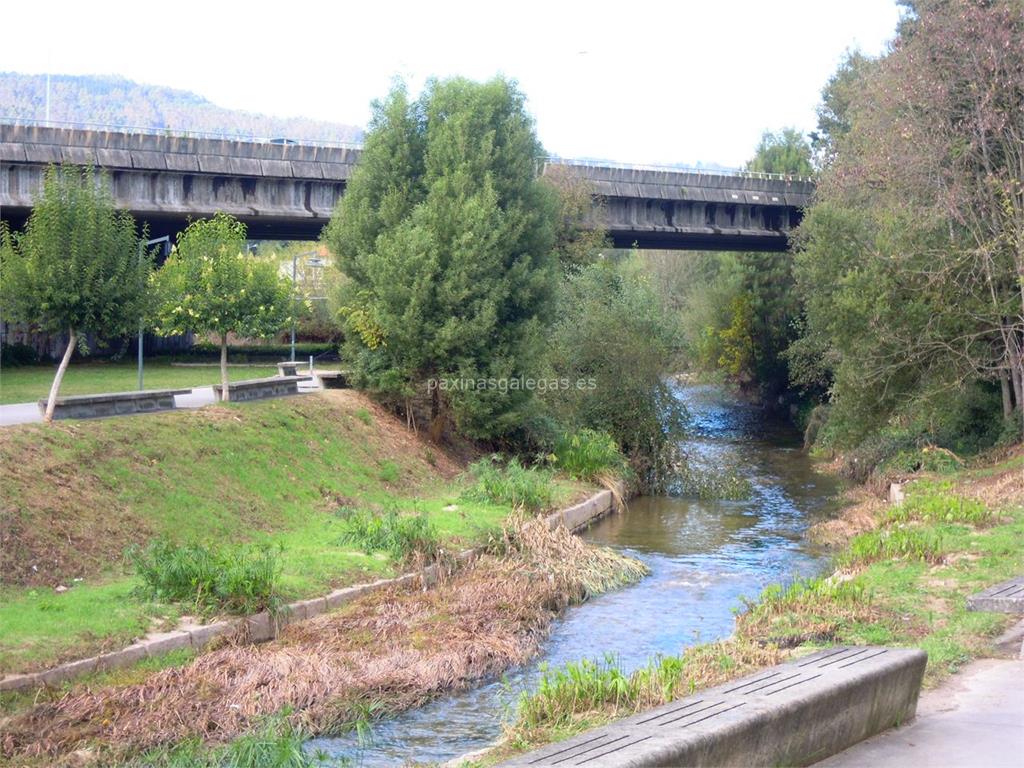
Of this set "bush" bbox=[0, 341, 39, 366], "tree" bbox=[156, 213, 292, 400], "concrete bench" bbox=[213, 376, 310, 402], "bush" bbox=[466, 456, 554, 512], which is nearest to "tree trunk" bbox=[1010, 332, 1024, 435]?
"bush" bbox=[466, 456, 554, 512]

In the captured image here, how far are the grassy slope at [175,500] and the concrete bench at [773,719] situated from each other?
7019 millimetres

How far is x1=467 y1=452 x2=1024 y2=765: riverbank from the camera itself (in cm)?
913

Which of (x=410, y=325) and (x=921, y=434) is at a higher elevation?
(x=410, y=325)

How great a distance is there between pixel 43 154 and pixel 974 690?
3012 cm

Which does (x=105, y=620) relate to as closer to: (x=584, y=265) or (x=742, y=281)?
(x=584, y=265)

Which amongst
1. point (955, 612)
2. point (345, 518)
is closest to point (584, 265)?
point (345, 518)

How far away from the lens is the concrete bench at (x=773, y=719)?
6348 mm

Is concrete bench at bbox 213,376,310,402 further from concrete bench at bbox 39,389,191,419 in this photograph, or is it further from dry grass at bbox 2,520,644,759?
dry grass at bbox 2,520,644,759

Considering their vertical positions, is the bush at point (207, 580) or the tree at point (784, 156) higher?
the tree at point (784, 156)

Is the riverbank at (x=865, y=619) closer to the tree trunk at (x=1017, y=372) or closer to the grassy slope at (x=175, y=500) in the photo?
the grassy slope at (x=175, y=500)

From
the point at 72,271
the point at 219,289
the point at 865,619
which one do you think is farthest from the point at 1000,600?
the point at 219,289

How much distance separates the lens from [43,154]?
32.3 metres

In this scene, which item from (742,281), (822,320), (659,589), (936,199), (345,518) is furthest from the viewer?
(742,281)

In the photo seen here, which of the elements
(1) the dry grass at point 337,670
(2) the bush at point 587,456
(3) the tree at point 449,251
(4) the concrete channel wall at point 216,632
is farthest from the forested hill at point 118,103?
(1) the dry grass at point 337,670
